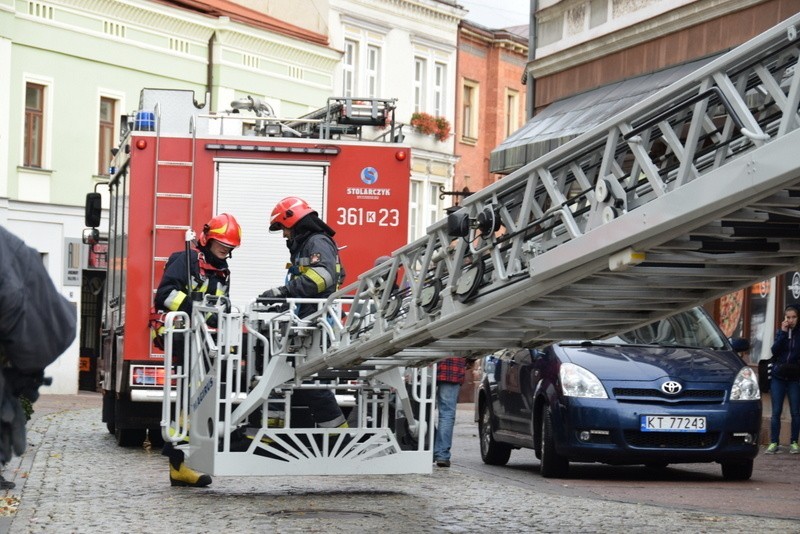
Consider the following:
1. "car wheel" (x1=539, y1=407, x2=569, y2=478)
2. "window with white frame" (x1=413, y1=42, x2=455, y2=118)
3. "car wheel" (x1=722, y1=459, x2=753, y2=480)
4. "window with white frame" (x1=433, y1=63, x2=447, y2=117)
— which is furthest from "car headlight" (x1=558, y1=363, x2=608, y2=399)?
"window with white frame" (x1=433, y1=63, x2=447, y2=117)

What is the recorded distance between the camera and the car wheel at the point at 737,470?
14578 mm

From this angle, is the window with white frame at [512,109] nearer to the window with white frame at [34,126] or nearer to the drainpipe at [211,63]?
the drainpipe at [211,63]

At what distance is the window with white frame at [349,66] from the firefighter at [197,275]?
33.0 m

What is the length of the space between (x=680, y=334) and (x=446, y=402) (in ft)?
7.25

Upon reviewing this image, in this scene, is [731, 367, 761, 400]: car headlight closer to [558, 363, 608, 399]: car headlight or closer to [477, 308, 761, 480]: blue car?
[477, 308, 761, 480]: blue car

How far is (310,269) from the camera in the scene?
11438mm

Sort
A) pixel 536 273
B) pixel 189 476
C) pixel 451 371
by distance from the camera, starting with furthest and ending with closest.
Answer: pixel 451 371 < pixel 189 476 < pixel 536 273

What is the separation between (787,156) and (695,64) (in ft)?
39.5

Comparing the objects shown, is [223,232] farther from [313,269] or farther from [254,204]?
[254,204]

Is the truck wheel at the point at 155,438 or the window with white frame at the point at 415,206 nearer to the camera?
the truck wheel at the point at 155,438

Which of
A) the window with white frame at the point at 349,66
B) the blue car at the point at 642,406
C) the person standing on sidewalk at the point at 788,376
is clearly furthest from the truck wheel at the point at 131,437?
the window with white frame at the point at 349,66

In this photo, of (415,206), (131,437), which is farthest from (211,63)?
(131,437)

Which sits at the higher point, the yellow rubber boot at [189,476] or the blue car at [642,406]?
the blue car at [642,406]

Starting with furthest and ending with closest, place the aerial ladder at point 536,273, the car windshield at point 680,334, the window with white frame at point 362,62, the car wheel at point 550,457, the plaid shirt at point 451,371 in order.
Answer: the window with white frame at point 362,62 < the plaid shirt at point 451,371 < the car windshield at point 680,334 < the car wheel at point 550,457 < the aerial ladder at point 536,273
